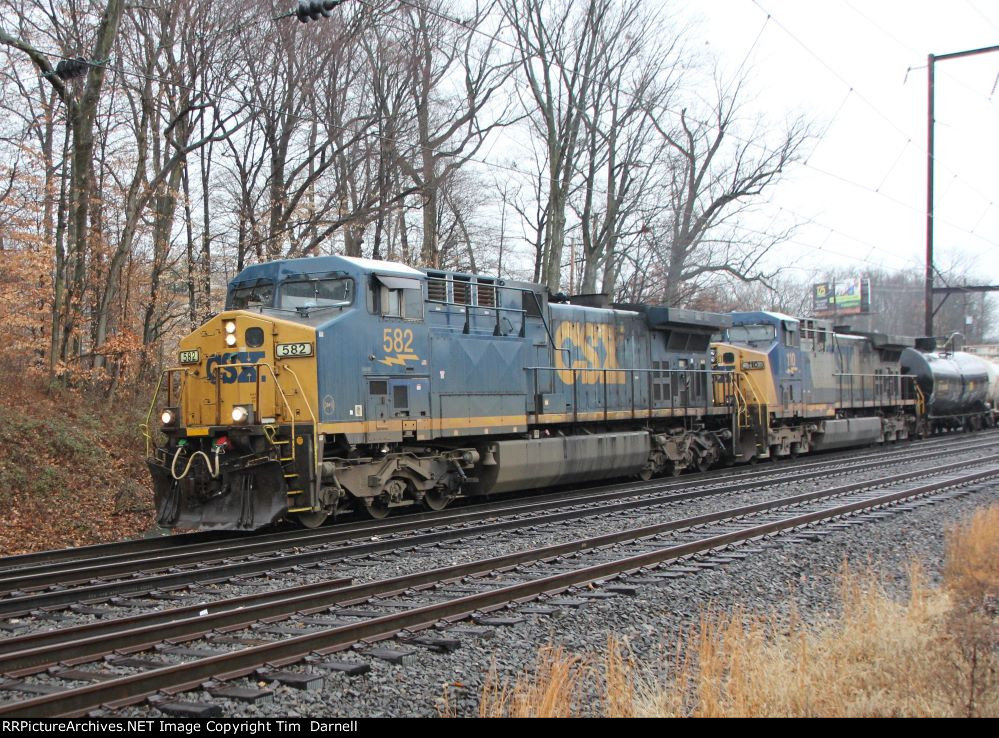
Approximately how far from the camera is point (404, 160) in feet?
75.8

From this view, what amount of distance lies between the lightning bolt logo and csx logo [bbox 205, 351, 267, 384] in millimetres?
1666

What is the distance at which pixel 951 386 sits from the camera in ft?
101

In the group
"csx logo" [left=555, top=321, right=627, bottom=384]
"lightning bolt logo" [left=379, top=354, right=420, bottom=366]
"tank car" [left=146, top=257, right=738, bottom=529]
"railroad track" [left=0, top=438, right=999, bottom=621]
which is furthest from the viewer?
"csx logo" [left=555, top=321, right=627, bottom=384]

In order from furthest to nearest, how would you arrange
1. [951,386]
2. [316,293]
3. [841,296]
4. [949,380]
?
[841,296] → [951,386] → [949,380] → [316,293]

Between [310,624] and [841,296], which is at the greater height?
[841,296]

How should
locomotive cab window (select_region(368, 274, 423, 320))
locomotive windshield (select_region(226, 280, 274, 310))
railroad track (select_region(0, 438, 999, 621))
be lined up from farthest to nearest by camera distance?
locomotive windshield (select_region(226, 280, 274, 310))
locomotive cab window (select_region(368, 274, 423, 320))
railroad track (select_region(0, 438, 999, 621))

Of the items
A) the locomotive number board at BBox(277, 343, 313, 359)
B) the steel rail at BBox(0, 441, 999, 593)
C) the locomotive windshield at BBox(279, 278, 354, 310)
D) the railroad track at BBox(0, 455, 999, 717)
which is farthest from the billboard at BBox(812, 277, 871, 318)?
the locomotive number board at BBox(277, 343, 313, 359)

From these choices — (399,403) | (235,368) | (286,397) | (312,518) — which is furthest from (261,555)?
(399,403)

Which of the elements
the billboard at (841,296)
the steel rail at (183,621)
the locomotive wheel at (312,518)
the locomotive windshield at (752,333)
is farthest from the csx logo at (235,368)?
the billboard at (841,296)

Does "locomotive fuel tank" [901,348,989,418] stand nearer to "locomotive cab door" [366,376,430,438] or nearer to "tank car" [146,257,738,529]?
"tank car" [146,257,738,529]

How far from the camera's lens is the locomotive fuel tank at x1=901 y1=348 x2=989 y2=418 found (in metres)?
29.7

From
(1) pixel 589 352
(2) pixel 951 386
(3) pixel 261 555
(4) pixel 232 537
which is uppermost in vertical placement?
(1) pixel 589 352

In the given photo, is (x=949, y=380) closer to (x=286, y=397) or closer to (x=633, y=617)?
(x=286, y=397)

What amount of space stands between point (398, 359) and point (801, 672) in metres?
8.04
